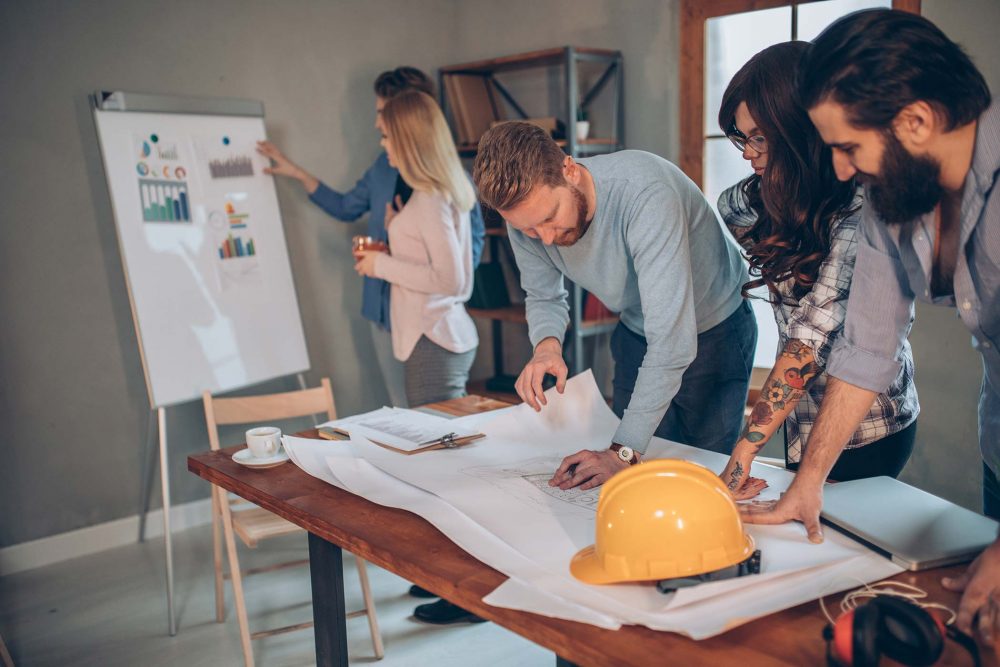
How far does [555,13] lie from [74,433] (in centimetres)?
269

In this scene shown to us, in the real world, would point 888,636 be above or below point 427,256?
below

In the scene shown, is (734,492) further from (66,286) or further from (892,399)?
(66,286)

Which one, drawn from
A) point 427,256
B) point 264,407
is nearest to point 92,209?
point 264,407

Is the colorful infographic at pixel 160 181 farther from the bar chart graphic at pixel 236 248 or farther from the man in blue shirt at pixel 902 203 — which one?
the man in blue shirt at pixel 902 203

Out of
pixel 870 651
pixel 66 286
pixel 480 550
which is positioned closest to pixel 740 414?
pixel 480 550

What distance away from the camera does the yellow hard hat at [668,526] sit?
3.55 feet

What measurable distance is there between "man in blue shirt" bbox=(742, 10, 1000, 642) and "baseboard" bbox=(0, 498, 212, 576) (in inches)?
116

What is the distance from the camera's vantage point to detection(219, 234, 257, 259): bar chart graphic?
3383mm

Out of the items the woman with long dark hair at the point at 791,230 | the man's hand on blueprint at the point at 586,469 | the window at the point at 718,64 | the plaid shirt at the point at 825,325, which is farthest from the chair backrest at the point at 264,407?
the window at the point at 718,64

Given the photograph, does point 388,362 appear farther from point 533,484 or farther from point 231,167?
point 533,484

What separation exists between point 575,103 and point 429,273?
1076mm

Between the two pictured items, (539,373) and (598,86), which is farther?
(598,86)

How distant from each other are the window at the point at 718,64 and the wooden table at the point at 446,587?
7.13ft

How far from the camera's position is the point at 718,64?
3.50 metres
